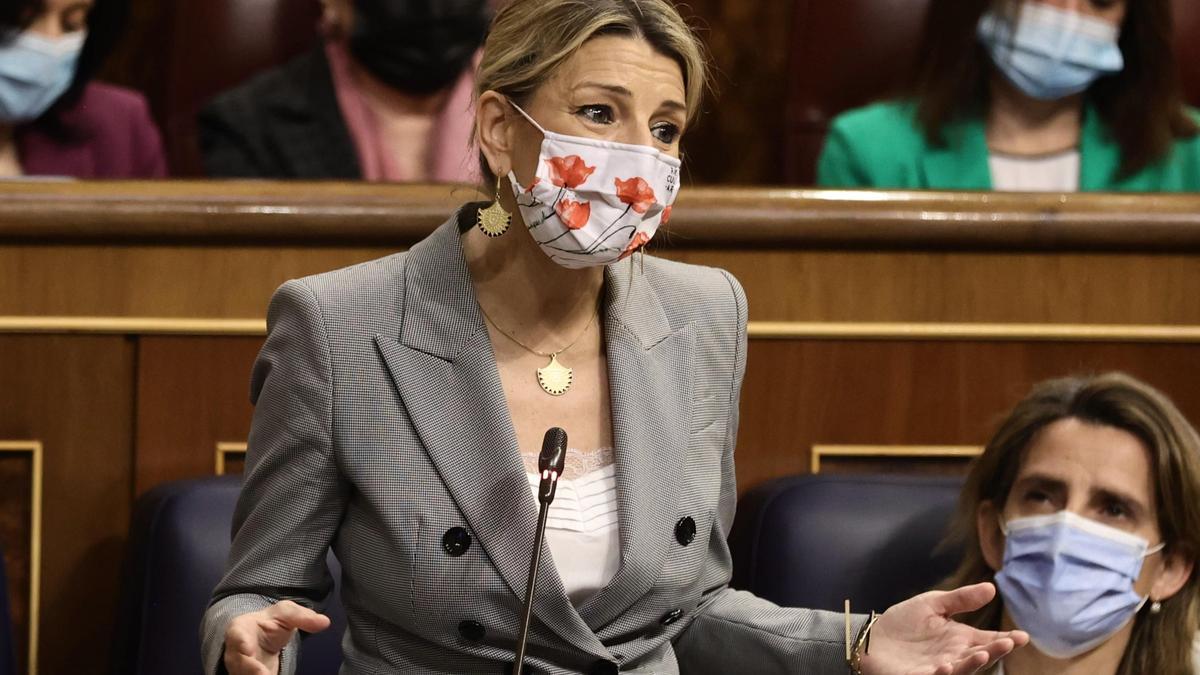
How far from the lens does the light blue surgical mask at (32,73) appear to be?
2023 millimetres

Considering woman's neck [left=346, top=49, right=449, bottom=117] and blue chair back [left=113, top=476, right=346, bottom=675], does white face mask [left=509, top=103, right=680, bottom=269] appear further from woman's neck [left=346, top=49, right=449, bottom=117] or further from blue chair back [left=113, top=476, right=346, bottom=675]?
woman's neck [left=346, top=49, right=449, bottom=117]

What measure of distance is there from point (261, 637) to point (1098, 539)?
33.6 inches

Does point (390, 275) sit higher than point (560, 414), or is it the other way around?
point (390, 275)

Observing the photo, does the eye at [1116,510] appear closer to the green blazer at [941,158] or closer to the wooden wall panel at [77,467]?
the green blazer at [941,158]

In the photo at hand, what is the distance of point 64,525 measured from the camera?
173 cm

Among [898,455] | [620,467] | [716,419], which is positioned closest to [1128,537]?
[898,455]

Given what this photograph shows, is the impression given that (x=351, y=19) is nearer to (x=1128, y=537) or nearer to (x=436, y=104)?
(x=436, y=104)

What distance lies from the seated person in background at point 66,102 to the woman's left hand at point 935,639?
1269 millimetres

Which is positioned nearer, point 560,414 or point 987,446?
point 560,414

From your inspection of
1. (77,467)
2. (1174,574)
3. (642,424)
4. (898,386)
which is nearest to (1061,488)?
(1174,574)

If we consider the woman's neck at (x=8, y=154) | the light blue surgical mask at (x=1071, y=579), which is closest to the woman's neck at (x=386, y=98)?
the woman's neck at (x=8, y=154)

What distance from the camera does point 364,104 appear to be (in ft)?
7.19

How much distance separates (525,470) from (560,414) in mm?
70

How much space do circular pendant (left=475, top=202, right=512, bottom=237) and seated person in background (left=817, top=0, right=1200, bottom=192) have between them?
87 cm
